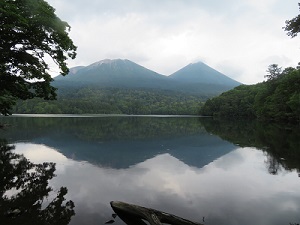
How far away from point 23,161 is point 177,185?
13.7m

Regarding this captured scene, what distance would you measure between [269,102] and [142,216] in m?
94.7

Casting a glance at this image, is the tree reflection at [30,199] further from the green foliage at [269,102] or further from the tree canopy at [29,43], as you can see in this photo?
the green foliage at [269,102]

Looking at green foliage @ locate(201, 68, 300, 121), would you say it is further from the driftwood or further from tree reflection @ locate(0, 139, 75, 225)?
tree reflection @ locate(0, 139, 75, 225)

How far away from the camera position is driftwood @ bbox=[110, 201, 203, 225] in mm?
8750

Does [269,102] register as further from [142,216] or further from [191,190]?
[142,216]

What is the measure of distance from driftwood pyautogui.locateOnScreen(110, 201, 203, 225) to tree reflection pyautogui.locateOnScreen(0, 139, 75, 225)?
7.35 ft

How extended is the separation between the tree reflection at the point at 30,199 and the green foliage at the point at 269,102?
77.6 ft

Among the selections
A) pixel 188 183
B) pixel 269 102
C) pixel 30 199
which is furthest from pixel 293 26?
pixel 269 102

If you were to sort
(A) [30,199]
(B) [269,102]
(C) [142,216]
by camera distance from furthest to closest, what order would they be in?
(B) [269,102]
(A) [30,199]
(C) [142,216]

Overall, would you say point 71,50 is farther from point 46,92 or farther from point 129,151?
point 129,151

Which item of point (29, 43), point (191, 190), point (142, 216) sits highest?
point (29, 43)

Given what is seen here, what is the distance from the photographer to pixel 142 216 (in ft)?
30.5

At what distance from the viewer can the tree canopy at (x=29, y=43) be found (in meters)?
17.0

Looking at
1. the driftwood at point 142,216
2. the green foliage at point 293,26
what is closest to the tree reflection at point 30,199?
the driftwood at point 142,216
